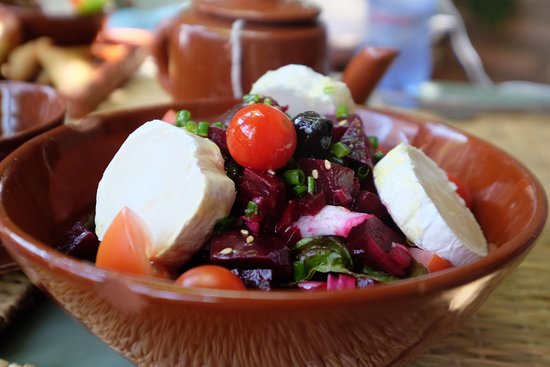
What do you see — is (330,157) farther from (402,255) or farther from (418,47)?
(418,47)

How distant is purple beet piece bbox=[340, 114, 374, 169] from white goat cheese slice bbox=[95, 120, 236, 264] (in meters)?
0.19

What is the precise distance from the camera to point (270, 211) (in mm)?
750

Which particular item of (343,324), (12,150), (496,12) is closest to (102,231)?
(12,150)

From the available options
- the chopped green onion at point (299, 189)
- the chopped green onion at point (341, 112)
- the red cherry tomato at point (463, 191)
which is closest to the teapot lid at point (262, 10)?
the chopped green onion at point (341, 112)

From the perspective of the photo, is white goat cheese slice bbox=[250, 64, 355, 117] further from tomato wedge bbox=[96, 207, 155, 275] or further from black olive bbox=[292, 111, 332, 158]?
tomato wedge bbox=[96, 207, 155, 275]

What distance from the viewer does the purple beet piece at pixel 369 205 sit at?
0.81 meters

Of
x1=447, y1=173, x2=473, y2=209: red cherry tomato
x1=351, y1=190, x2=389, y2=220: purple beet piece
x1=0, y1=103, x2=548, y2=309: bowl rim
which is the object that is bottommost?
x1=447, y1=173, x2=473, y2=209: red cherry tomato

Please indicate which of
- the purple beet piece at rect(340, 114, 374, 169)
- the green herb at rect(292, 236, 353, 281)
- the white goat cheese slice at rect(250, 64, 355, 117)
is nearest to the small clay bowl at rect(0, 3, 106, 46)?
the white goat cheese slice at rect(250, 64, 355, 117)

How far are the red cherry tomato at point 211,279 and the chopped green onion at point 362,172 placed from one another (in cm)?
30

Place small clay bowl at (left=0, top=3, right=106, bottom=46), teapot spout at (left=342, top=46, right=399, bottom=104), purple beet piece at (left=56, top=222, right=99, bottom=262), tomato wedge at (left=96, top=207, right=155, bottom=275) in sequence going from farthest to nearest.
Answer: small clay bowl at (left=0, top=3, right=106, bottom=46) → teapot spout at (left=342, top=46, right=399, bottom=104) → purple beet piece at (left=56, top=222, right=99, bottom=262) → tomato wedge at (left=96, top=207, right=155, bottom=275)

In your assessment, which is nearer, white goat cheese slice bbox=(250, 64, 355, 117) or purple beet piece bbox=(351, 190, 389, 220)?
purple beet piece bbox=(351, 190, 389, 220)

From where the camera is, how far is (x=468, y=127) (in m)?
1.72

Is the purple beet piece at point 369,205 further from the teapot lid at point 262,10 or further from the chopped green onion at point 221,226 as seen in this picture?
the teapot lid at point 262,10

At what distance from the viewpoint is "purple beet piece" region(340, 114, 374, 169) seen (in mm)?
861
